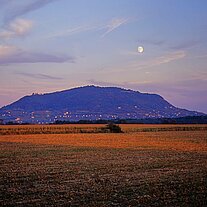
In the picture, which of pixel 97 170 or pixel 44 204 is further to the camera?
pixel 97 170

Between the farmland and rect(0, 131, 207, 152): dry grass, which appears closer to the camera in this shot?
the farmland

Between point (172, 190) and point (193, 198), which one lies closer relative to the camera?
point (193, 198)

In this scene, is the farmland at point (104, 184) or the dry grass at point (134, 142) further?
the dry grass at point (134, 142)

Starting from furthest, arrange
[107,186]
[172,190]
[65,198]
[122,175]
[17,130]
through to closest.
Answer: [17,130] → [122,175] → [107,186] → [172,190] → [65,198]

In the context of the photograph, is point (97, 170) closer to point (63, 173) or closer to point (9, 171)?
point (63, 173)

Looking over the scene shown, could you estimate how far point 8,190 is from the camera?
17172 mm

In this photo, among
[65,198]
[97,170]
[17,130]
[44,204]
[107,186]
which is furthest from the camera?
[17,130]

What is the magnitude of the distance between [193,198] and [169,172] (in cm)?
749

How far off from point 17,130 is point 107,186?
72.1 meters

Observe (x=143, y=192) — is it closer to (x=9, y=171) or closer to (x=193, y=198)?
(x=193, y=198)

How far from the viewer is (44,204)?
14156 mm

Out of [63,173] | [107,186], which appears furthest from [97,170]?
[107,186]

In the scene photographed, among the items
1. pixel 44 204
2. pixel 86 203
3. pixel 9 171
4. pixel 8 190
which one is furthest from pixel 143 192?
pixel 9 171

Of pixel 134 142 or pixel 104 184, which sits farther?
pixel 134 142
